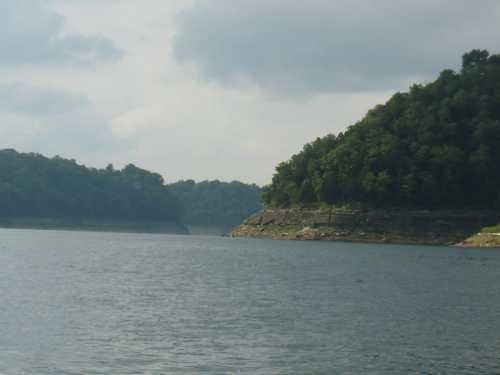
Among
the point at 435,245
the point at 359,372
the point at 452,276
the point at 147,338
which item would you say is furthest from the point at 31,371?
the point at 435,245

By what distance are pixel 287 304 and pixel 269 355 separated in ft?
71.2

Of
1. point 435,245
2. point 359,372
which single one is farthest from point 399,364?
point 435,245

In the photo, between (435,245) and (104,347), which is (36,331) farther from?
(435,245)

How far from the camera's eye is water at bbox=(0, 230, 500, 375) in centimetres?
3838

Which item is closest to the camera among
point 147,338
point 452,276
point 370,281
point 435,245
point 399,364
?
point 399,364

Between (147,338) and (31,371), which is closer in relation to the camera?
(31,371)

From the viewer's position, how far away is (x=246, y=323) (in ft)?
167

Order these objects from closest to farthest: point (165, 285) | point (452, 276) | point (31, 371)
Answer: point (31, 371)
point (165, 285)
point (452, 276)

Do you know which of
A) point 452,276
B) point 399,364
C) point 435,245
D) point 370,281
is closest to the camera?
point 399,364

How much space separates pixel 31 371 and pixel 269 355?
39.5 feet

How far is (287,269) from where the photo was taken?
103 m

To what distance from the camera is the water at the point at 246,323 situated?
38.4m

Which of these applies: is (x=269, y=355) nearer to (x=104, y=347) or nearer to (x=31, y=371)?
(x=104, y=347)

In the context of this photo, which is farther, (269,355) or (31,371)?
(269,355)
